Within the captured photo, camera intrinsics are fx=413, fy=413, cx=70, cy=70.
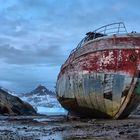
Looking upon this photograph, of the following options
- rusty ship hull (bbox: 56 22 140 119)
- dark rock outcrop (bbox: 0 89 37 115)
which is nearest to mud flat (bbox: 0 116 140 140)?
rusty ship hull (bbox: 56 22 140 119)

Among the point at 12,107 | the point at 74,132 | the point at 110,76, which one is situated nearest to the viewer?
the point at 74,132

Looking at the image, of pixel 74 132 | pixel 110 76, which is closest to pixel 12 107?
pixel 110 76

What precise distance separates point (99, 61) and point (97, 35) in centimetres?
286

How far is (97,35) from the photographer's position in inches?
776

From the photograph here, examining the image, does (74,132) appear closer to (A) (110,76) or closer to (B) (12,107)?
(A) (110,76)

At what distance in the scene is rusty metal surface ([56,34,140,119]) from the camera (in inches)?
647

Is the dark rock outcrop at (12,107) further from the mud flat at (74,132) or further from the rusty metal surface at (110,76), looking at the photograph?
the mud flat at (74,132)

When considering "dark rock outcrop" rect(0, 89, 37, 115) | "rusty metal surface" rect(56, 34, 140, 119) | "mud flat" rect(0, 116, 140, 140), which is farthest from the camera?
"dark rock outcrop" rect(0, 89, 37, 115)

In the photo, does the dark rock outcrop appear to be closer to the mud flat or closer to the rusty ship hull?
the rusty ship hull

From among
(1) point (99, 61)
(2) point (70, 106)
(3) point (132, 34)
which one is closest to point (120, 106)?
(1) point (99, 61)

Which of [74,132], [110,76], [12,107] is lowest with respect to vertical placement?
[74,132]

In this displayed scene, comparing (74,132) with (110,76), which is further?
(110,76)

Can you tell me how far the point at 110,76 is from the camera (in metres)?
16.6

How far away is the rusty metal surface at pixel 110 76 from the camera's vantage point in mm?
16438
